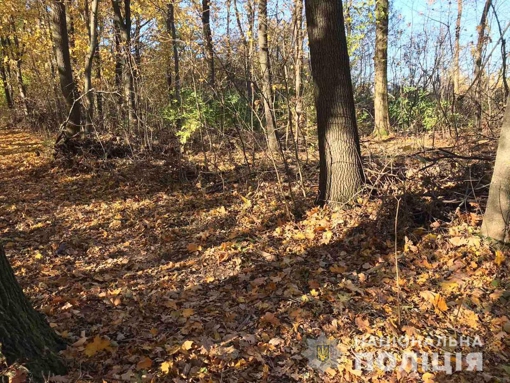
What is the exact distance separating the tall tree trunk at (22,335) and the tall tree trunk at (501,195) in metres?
4.49

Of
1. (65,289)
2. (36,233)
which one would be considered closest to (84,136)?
(36,233)

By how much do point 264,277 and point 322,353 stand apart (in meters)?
1.45

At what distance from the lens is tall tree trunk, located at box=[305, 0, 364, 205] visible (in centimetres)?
550

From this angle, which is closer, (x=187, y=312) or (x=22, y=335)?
(x=22, y=335)

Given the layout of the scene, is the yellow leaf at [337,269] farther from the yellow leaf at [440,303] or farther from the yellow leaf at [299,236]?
the yellow leaf at [440,303]

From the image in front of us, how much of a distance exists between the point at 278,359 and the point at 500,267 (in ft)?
8.59

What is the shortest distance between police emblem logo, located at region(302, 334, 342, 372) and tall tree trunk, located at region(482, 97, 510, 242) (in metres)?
2.39

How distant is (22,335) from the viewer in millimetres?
2719

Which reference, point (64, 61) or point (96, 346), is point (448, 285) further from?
point (64, 61)

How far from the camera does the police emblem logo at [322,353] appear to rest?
3.06 meters

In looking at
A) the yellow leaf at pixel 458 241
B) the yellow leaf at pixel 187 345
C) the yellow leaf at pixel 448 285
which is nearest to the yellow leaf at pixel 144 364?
the yellow leaf at pixel 187 345

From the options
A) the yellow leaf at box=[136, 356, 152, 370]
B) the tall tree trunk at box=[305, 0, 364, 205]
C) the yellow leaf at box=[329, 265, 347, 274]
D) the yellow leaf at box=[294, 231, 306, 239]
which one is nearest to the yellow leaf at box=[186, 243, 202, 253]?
the yellow leaf at box=[294, 231, 306, 239]

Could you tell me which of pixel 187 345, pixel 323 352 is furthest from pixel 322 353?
pixel 187 345

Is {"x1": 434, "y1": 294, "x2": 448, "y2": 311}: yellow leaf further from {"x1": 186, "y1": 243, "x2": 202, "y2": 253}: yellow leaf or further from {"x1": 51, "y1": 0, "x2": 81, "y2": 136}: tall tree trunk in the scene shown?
{"x1": 51, "y1": 0, "x2": 81, "y2": 136}: tall tree trunk
